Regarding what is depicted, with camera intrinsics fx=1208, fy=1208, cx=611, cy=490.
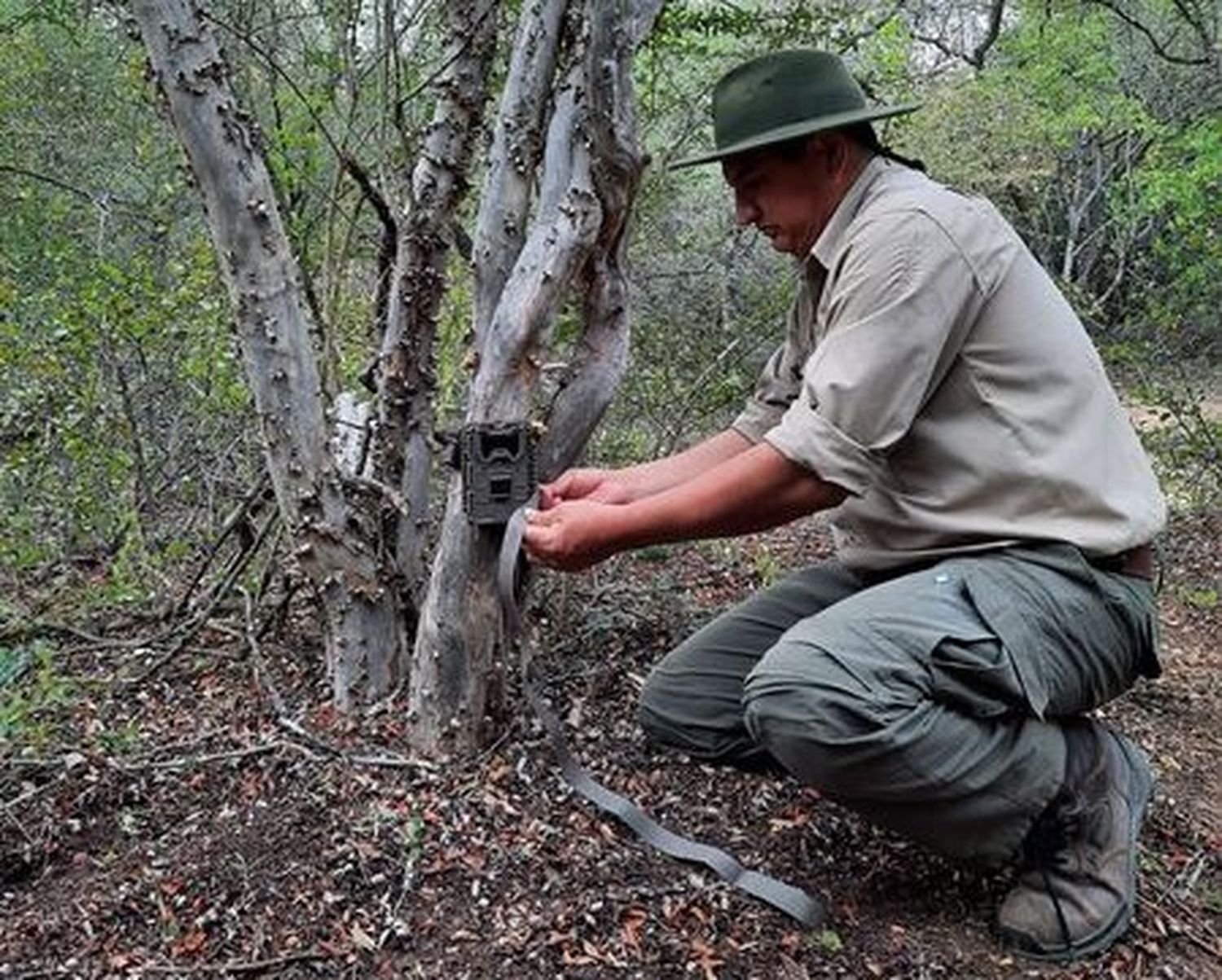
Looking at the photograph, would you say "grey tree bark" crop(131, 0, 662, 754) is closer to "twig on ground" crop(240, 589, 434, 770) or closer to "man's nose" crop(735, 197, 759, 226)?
"twig on ground" crop(240, 589, 434, 770)

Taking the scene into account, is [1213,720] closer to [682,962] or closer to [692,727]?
[692,727]

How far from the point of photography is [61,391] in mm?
4984

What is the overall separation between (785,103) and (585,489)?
0.87 m

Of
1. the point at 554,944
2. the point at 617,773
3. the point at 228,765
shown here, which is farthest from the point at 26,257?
the point at 554,944

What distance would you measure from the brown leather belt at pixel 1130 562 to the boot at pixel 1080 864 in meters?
0.32

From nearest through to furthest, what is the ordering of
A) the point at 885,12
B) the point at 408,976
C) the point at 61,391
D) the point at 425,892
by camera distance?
the point at 408,976
the point at 425,892
the point at 61,391
the point at 885,12

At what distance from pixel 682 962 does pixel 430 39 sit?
3.08m

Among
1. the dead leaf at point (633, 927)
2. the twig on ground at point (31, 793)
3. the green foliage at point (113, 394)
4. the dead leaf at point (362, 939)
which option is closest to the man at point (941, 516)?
the dead leaf at point (633, 927)

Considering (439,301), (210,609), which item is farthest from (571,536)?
(210,609)

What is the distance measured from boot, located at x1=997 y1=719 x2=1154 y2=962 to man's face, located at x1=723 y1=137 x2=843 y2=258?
1.14 meters

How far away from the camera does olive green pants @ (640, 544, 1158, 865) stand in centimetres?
217

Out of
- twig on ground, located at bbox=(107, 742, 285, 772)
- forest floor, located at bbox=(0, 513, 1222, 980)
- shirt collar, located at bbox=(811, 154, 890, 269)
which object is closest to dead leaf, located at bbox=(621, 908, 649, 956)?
forest floor, located at bbox=(0, 513, 1222, 980)

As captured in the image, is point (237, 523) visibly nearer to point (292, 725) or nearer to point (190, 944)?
point (292, 725)

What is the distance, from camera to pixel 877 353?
83.0 inches
